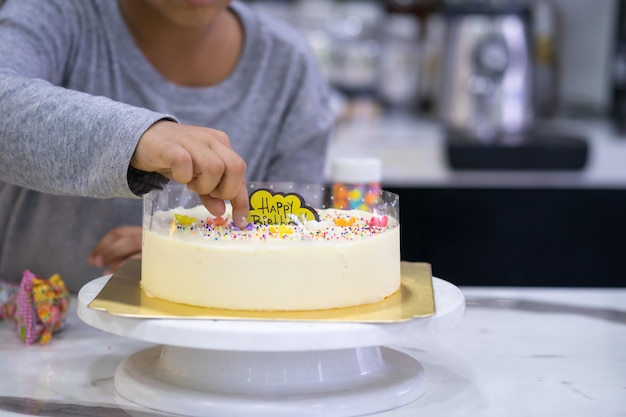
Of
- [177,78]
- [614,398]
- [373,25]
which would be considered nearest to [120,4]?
[177,78]

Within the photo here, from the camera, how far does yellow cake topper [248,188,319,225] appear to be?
0.97 meters

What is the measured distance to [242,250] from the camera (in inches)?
34.4

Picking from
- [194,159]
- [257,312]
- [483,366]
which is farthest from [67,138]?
[483,366]

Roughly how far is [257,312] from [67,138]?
27 centimetres

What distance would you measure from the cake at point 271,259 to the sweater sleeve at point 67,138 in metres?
0.06

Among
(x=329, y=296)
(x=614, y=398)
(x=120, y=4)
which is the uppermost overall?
(x=120, y=4)

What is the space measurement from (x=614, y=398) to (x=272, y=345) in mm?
349

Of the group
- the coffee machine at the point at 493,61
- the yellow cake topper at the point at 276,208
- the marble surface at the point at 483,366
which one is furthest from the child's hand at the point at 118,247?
the coffee machine at the point at 493,61

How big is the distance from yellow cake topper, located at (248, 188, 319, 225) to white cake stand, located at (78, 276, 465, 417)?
0.45ft

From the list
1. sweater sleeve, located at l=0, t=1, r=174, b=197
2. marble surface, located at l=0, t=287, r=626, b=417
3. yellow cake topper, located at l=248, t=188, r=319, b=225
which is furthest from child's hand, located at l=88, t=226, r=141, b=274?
yellow cake topper, located at l=248, t=188, r=319, b=225

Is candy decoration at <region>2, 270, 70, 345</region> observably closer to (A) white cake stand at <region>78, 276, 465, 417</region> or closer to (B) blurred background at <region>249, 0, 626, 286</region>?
(A) white cake stand at <region>78, 276, 465, 417</region>

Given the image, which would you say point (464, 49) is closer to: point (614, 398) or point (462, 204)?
point (462, 204)

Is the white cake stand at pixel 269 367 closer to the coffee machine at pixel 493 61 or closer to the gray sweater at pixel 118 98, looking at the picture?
the gray sweater at pixel 118 98

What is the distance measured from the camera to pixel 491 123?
2502mm
